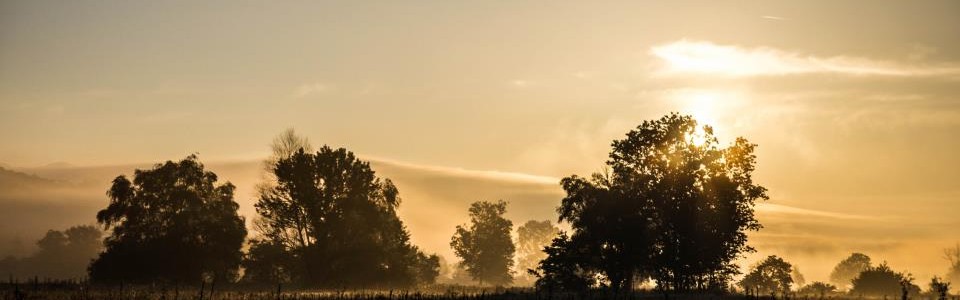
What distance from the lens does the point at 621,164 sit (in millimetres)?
62531

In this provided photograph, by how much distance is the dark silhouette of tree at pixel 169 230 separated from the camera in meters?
68.5


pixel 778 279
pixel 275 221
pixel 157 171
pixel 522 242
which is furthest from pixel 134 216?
pixel 522 242

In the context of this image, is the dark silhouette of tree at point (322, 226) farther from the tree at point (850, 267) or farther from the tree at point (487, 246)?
the tree at point (850, 267)

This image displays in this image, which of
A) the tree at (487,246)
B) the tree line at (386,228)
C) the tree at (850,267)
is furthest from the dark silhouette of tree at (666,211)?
the tree at (850,267)

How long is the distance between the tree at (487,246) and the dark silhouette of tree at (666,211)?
66926 mm

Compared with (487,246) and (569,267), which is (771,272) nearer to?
(569,267)

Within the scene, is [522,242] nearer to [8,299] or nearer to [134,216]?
[134,216]

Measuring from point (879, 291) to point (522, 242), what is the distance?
123 meters

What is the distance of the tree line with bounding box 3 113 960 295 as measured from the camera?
59250 mm

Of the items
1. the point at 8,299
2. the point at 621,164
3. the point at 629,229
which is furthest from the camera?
the point at 621,164

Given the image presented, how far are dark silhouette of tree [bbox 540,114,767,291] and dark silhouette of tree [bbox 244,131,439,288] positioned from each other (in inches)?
861

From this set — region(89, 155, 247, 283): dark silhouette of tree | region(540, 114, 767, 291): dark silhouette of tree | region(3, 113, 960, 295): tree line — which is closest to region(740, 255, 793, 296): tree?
region(3, 113, 960, 295): tree line

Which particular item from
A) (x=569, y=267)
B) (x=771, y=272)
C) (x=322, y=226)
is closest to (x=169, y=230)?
(x=322, y=226)

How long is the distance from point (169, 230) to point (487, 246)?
6400 centimetres
